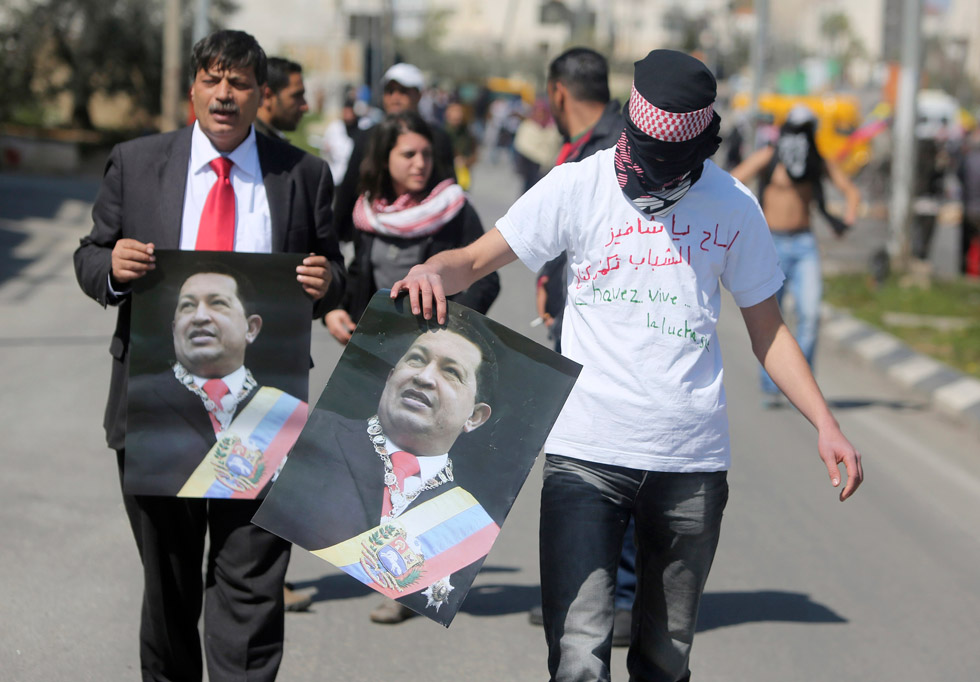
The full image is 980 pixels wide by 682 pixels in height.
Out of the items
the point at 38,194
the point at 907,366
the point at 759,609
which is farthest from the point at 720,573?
the point at 38,194

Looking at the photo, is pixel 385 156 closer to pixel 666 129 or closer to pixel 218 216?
pixel 218 216

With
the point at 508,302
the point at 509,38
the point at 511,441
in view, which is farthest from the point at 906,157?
the point at 509,38

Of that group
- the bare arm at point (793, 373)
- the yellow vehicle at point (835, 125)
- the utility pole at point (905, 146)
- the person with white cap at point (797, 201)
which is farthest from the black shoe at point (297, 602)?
the yellow vehicle at point (835, 125)

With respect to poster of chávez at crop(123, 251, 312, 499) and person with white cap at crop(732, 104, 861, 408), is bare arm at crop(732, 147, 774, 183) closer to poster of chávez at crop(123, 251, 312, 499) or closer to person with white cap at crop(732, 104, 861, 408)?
person with white cap at crop(732, 104, 861, 408)

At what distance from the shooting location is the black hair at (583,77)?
548 cm

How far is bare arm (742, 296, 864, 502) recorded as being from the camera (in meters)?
3.12

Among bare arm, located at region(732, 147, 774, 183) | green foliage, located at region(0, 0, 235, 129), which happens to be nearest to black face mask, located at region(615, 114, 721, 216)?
bare arm, located at region(732, 147, 774, 183)

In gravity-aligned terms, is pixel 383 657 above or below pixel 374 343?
below

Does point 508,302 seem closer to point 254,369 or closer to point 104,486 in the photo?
point 104,486

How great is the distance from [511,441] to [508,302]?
9849 mm

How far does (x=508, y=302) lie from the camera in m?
12.8

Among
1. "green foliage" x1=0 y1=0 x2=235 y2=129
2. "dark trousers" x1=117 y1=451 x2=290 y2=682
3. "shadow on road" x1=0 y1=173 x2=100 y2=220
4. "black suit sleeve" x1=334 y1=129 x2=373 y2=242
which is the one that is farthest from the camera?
"green foliage" x1=0 y1=0 x2=235 y2=129

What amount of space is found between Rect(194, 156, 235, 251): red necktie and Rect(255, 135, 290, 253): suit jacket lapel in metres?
0.10

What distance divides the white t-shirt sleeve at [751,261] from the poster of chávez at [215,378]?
3.68 feet
